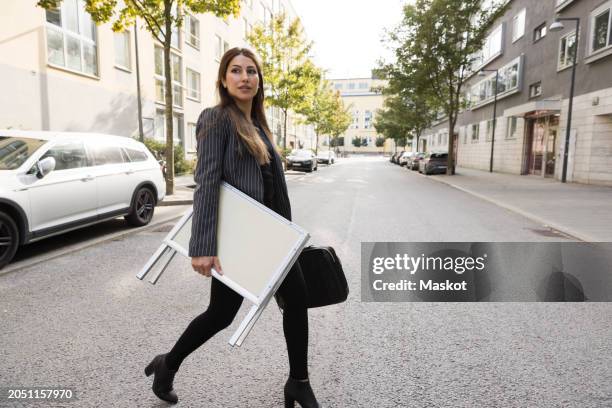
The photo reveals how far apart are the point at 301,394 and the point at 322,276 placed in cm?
62

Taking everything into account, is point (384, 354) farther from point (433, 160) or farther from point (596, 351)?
point (433, 160)

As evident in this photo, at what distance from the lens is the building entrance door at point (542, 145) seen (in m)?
21.1

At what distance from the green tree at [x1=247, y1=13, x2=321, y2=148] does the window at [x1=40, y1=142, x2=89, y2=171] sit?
742 inches

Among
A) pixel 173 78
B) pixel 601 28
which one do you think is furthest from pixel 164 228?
pixel 601 28

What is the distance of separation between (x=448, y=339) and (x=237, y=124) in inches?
92.8

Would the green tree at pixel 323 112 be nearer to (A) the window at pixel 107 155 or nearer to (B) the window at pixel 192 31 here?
(B) the window at pixel 192 31

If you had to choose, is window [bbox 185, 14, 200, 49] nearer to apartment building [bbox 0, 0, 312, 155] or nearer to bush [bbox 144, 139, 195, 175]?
apartment building [bbox 0, 0, 312, 155]

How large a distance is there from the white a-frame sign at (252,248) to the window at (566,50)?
21.6 m

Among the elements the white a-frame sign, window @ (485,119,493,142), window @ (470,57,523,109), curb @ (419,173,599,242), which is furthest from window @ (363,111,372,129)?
the white a-frame sign

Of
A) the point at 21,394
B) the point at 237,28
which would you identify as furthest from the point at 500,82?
the point at 21,394

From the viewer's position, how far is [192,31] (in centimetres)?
2523

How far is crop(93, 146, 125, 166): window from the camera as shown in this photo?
262 inches

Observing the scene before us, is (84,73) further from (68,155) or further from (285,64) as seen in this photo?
(285,64)

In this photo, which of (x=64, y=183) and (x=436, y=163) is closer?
(x=64, y=183)
